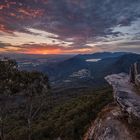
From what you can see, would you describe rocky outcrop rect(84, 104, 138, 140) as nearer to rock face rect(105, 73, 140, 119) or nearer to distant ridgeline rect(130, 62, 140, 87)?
rock face rect(105, 73, 140, 119)

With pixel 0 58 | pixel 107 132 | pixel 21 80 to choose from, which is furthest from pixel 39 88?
pixel 107 132

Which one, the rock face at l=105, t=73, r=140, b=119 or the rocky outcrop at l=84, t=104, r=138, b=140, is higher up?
the rock face at l=105, t=73, r=140, b=119

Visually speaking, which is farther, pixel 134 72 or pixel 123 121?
pixel 134 72

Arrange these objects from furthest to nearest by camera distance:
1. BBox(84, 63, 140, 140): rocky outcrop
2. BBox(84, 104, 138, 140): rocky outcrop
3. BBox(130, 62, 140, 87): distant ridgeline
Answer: BBox(130, 62, 140, 87): distant ridgeline < BBox(84, 104, 138, 140): rocky outcrop < BBox(84, 63, 140, 140): rocky outcrop

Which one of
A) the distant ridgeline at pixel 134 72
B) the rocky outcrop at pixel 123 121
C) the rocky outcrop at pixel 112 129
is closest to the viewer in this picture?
the rocky outcrop at pixel 123 121

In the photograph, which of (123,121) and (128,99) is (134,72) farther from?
(123,121)

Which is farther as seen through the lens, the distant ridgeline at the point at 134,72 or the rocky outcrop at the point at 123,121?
the distant ridgeline at the point at 134,72

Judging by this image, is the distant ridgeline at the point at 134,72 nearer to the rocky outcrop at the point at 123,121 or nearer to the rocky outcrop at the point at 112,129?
the rocky outcrop at the point at 123,121

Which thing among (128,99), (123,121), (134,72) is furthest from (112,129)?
(134,72)

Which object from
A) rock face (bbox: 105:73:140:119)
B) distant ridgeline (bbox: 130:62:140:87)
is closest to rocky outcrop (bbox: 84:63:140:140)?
rock face (bbox: 105:73:140:119)

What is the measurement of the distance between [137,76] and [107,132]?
10.4m

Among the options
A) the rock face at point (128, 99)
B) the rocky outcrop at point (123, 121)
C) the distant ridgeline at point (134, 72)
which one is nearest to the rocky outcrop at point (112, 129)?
the rocky outcrop at point (123, 121)

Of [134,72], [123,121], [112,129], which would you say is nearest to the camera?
[112,129]

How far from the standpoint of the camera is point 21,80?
117ft
